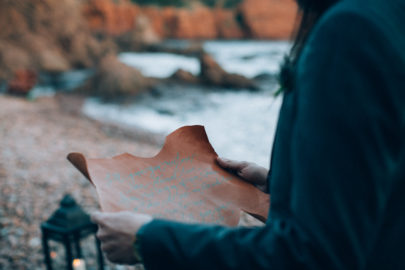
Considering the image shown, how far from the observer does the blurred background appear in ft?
11.8

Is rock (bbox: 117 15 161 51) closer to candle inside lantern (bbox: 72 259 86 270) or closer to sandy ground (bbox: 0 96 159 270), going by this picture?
sandy ground (bbox: 0 96 159 270)

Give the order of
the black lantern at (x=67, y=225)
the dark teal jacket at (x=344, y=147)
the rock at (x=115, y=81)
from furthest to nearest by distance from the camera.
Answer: the rock at (x=115, y=81)
the black lantern at (x=67, y=225)
the dark teal jacket at (x=344, y=147)

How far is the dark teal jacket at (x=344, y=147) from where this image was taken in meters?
0.47

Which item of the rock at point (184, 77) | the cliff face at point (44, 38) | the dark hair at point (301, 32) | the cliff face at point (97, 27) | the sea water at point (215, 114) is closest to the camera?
the dark hair at point (301, 32)

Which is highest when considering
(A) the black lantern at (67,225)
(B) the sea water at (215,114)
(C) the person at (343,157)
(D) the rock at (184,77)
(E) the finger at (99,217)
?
(C) the person at (343,157)

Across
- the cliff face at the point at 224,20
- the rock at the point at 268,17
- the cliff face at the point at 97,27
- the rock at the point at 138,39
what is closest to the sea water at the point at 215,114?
the cliff face at the point at 97,27

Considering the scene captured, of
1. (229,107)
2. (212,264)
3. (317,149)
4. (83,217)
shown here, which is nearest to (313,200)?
(317,149)

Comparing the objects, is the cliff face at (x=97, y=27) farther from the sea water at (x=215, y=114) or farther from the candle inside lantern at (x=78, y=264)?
the candle inside lantern at (x=78, y=264)

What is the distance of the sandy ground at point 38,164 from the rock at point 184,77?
7072 mm

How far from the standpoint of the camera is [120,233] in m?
0.64

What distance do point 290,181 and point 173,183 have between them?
14.8 inches

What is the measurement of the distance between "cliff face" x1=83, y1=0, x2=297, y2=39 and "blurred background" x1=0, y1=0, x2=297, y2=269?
57.0ft

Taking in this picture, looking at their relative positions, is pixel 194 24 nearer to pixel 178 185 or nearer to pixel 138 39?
pixel 138 39

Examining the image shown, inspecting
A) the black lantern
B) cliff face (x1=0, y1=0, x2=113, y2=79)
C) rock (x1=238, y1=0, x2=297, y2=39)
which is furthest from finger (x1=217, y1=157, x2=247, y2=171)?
rock (x1=238, y1=0, x2=297, y2=39)
